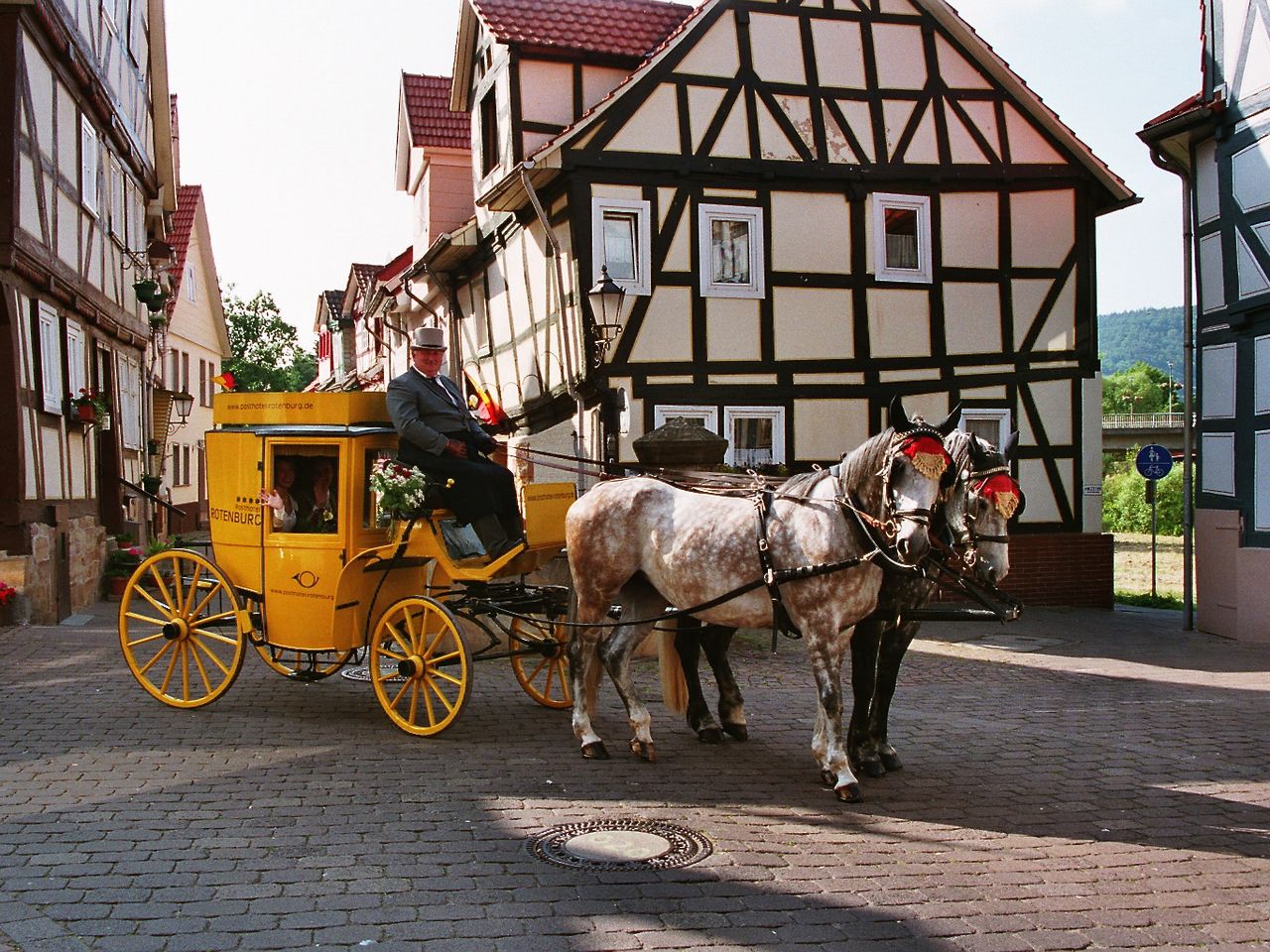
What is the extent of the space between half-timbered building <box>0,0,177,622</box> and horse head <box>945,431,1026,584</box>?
9931 mm

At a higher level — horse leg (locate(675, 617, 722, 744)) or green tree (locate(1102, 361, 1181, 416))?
green tree (locate(1102, 361, 1181, 416))

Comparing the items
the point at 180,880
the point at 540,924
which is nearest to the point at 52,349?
the point at 180,880

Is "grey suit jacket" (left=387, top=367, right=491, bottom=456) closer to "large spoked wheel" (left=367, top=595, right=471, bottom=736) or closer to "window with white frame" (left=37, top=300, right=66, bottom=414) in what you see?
"large spoked wheel" (left=367, top=595, right=471, bottom=736)

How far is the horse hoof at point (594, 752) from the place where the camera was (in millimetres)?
7258

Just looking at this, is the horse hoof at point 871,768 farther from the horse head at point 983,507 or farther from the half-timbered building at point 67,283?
the half-timbered building at point 67,283

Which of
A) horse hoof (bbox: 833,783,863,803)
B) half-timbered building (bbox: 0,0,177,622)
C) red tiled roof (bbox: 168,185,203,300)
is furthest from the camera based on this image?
red tiled roof (bbox: 168,185,203,300)

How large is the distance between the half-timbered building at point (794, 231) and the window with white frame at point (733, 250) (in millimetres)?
30

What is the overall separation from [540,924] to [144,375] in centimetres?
1938

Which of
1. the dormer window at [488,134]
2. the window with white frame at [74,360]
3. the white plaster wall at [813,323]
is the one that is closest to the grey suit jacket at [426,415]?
the window with white frame at [74,360]

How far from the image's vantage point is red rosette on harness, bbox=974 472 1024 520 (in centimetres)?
654

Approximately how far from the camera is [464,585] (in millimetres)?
8578

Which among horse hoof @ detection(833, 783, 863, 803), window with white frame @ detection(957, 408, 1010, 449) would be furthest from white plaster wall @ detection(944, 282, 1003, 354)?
horse hoof @ detection(833, 783, 863, 803)

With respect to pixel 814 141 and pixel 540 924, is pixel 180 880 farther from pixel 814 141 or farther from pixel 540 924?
pixel 814 141

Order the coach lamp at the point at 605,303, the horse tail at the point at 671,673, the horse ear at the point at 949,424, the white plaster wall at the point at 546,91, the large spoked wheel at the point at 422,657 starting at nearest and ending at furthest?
the horse ear at the point at 949,424 → the large spoked wheel at the point at 422,657 → the horse tail at the point at 671,673 → the coach lamp at the point at 605,303 → the white plaster wall at the point at 546,91
